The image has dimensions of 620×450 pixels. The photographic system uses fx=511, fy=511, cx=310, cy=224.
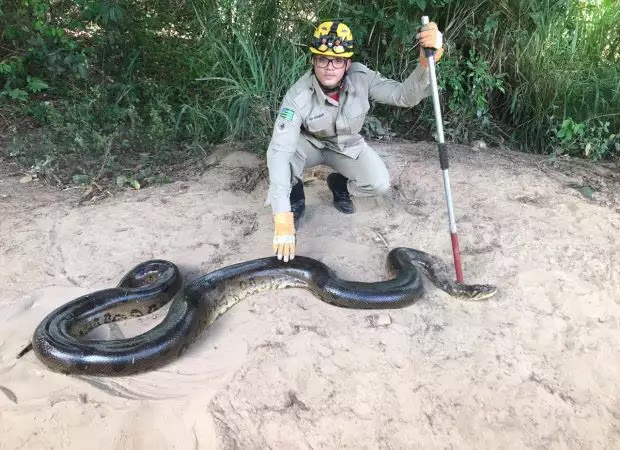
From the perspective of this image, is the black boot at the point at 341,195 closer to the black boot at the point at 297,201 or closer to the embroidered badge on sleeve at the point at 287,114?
the black boot at the point at 297,201

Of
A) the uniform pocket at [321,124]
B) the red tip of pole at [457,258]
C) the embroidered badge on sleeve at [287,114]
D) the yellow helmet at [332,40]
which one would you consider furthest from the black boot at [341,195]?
the yellow helmet at [332,40]

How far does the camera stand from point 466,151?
5.71 m

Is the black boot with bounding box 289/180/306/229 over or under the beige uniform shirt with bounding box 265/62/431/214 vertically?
under

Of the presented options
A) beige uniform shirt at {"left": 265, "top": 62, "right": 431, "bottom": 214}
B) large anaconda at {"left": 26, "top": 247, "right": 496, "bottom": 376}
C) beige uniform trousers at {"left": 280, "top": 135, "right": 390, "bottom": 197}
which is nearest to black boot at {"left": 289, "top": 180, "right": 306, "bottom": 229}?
beige uniform trousers at {"left": 280, "top": 135, "right": 390, "bottom": 197}

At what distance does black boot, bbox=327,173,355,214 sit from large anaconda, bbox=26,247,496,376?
2.69ft

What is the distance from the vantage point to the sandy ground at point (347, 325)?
272cm

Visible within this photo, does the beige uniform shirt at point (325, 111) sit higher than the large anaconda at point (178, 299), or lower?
higher

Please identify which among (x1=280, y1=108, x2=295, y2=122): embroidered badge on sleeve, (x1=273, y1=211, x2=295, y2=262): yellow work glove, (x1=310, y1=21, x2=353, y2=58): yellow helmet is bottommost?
(x1=273, y1=211, x2=295, y2=262): yellow work glove

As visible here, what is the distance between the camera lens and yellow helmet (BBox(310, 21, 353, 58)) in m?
3.73

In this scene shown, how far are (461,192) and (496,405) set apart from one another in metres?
2.45

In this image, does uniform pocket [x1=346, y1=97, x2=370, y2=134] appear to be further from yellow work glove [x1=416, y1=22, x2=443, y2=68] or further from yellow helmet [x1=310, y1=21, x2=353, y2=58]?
yellow work glove [x1=416, y1=22, x2=443, y2=68]

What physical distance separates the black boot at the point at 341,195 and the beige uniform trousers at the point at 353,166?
13 cm

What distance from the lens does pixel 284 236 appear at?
3.72 meters

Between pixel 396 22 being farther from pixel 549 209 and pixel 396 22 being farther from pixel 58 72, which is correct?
pixel 58 72
